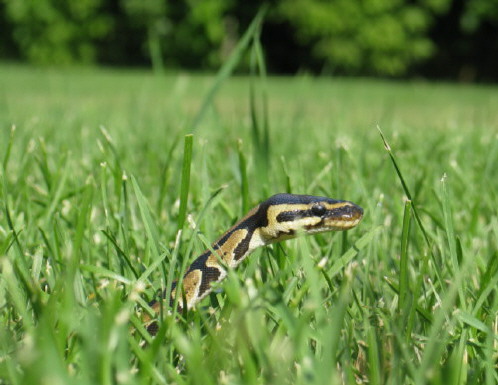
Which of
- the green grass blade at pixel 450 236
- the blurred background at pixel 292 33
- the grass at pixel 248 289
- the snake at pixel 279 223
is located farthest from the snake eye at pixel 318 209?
the blurred background at pixel 292 33

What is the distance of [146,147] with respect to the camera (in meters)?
3.79

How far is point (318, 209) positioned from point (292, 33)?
105 ft

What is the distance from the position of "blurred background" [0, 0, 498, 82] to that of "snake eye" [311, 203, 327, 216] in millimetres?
24945

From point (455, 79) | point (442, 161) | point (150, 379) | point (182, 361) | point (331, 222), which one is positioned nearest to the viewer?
point (150, 379)

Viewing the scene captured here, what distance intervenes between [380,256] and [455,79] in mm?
31959

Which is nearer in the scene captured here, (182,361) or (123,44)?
(182,361)

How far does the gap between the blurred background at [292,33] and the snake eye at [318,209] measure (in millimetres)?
24945

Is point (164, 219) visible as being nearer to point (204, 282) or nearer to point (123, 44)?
point (204, 282)

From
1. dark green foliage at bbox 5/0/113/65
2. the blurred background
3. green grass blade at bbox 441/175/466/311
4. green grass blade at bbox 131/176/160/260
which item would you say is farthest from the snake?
dark green foliage at bbox 5/0/113/65

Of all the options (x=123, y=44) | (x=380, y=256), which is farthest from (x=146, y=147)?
(x=123, y=44)

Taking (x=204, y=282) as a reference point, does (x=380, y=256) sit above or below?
below

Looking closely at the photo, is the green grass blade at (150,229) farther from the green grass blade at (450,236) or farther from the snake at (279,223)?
the green grass blade at (450,236)

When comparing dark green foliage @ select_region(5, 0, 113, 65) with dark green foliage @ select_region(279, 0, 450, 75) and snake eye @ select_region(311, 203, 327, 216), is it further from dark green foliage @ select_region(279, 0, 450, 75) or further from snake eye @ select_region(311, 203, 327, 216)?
snake eye @ select_region(311, 203, 327, 216)

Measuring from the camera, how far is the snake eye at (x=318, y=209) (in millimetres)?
1638
